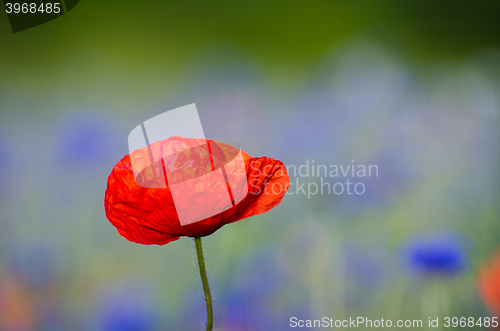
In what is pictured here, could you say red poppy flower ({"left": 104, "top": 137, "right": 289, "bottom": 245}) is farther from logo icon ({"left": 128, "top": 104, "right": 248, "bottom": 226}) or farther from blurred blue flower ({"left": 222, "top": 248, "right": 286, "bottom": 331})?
blurred blue flower ({"left": 222, "top": 248, "right": 286, "bottom": 331})

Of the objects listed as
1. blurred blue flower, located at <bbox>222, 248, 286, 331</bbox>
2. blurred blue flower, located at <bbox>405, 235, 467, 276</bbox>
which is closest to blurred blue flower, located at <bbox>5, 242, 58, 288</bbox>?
blurred blue flower, located at <bbox>222, 248, 286, 331</bbox>

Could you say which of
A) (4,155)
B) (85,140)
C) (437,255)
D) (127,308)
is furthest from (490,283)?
(4,155)

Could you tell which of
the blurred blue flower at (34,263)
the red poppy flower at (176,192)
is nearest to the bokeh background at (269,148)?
the blurred blue flower at (34,263)

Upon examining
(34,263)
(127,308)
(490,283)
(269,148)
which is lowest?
(490,283)

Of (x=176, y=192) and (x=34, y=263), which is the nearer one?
(x=176, y=192)

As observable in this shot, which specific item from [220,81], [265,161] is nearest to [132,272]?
[220,81]

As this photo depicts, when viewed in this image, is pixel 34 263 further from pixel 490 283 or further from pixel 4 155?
pixel 490 283
